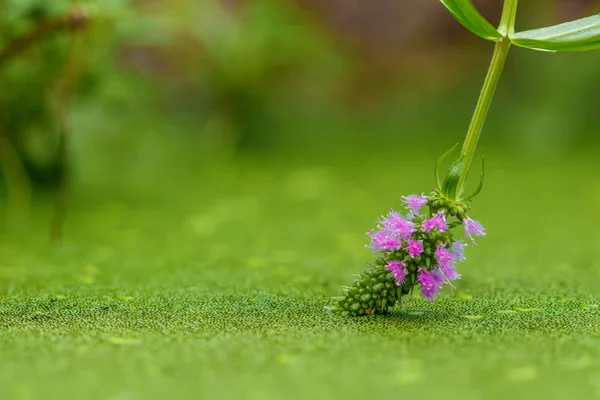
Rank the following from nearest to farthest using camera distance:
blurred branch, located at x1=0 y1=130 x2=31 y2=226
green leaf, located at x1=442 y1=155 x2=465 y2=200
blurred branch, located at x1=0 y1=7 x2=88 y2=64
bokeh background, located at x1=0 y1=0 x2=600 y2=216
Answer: green leaf, located at x1=442 y1=155 x2=465 y2=200
blurred branch, located at x1=0 y1=7 x2=88 y2=64
blurred branch, located at x1=0 y1=130 x2=31 y2=226
bokeh background, located at x1=0 y1=0 x2=600 y2=216

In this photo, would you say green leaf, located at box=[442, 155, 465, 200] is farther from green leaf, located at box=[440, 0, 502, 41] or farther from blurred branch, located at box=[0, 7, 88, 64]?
blurred branch, located at box=[0, 7, 88, 64]

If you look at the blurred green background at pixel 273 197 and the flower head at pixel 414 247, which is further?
the flower head at pixel 414 247

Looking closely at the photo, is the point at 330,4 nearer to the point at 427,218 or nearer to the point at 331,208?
the point at 331,208

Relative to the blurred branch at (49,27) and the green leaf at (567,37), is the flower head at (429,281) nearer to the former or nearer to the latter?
the green leaf at (567,37)

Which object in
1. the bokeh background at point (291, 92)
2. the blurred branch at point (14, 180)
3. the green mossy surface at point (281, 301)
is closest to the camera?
the green mossy surface at point (281, 301)

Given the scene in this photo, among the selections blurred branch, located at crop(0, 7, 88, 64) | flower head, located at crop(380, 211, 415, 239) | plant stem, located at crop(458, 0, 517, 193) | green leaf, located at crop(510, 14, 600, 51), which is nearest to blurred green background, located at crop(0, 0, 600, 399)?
blurred branch, located at crop(0, 7, 88, 64)

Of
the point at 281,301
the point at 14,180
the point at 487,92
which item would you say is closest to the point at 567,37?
the point at 487,92

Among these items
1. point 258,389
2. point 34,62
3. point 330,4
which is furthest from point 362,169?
point 258,389

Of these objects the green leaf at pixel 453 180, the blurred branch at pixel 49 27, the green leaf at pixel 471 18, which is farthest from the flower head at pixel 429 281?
the blurred branch at pixel 49 27
